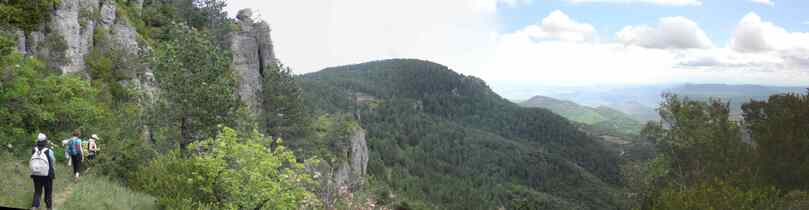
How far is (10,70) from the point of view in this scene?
1504cm

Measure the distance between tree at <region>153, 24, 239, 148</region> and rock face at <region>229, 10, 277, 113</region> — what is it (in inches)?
578

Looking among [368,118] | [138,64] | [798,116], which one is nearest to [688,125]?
[798,116]

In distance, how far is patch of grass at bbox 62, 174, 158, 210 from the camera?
445 inches

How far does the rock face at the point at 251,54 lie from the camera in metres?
38.0

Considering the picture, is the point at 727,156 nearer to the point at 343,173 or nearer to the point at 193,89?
the point at 193,89

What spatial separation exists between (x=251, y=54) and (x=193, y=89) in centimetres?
2191

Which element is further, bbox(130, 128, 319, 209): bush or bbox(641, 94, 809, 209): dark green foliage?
bbox(641, 94, 809, 209): dark green foliage

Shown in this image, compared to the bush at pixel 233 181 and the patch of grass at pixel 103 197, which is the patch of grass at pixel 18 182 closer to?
the patch of grass at pixel 103 197

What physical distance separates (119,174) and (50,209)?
6.54 metres

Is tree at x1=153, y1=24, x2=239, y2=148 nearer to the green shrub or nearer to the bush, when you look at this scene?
the bush

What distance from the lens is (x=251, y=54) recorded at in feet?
136

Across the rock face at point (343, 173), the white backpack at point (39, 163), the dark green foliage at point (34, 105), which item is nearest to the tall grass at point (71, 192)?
the dark green foliage at point (34, 105)

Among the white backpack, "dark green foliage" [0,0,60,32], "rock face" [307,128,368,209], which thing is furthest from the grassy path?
"dark green foliage" [0,0,60,32]

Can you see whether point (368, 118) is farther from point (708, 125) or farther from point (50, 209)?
point (50, 209)
